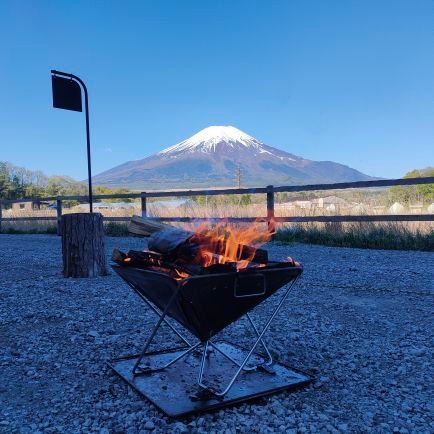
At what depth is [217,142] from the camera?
144 m

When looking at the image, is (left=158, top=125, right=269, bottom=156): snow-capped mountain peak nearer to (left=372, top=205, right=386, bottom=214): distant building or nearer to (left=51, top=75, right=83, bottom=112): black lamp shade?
(left=372, top=205, right=386, bottom=214): distant building

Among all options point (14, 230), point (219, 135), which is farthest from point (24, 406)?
point (219, 135)

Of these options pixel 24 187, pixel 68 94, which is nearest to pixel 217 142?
pixel 24 187

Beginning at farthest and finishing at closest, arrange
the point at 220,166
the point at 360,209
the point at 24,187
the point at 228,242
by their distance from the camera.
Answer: the point at 220,166 → the point at 24,187 → the point at 360,209 → the point at 228,242

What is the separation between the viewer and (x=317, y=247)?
330 inches

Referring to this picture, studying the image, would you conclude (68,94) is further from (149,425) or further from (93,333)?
(149,425)

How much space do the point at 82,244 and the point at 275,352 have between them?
10.7ft

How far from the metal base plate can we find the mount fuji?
10813cm

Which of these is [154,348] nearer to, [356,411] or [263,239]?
[263,239]

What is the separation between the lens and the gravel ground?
6.88 ft

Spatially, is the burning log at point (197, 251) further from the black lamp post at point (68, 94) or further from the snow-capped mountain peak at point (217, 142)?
the snow-capped mountain peak at point (217, 142)

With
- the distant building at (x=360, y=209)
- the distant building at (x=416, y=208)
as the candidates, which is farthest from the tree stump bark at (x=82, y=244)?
the distant building at (x=416, y=208)

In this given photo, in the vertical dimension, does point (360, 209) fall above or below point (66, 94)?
below

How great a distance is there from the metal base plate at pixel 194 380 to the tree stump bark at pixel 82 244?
2.86 meters
